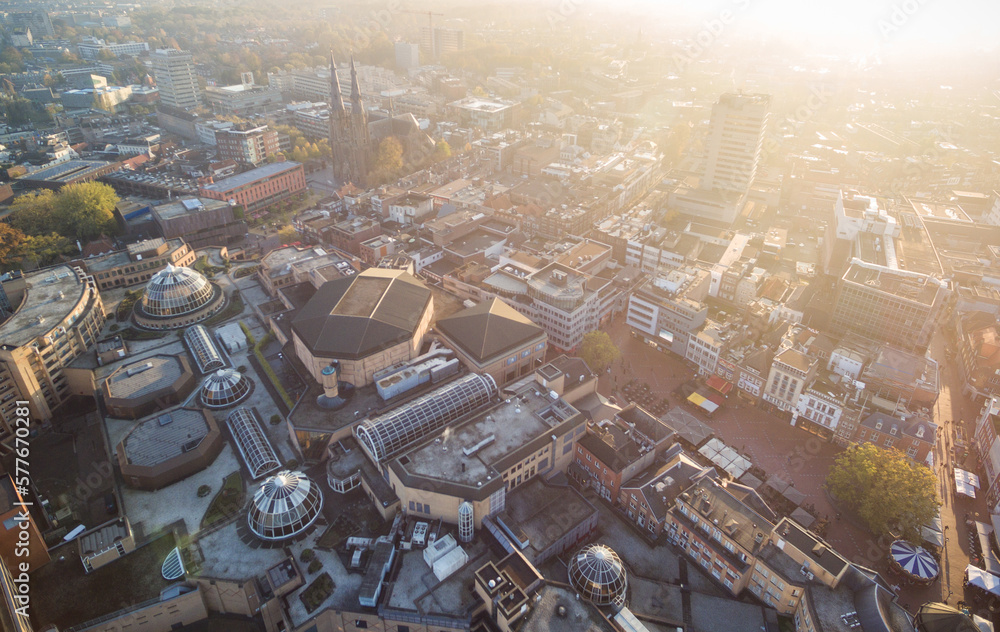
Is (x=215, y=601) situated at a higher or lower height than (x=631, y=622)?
lower

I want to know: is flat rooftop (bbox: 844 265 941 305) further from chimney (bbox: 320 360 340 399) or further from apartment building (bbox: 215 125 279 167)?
apartment building (bbox: 215 125 279 167)

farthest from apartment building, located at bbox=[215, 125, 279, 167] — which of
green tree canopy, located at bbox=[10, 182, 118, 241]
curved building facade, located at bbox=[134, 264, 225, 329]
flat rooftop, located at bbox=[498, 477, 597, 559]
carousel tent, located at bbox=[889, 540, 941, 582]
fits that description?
carousel tent, located at bbox=[889, 540, 941, 582]

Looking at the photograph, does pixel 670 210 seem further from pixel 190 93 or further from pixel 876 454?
pixel 190 93

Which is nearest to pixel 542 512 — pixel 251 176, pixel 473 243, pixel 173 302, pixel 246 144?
pixel 473 243

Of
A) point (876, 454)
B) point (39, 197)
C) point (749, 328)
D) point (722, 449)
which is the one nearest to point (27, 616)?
point (722, 449)

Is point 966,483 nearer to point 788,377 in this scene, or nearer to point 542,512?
point 788,377

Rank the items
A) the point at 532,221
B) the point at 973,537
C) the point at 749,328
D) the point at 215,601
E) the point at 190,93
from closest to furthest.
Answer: the point at 215,601
the point at 973,537
the point at 749,328
the point at 532,221
the point at 190,93

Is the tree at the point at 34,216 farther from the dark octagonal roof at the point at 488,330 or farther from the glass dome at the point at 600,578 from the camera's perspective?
the glass dome at the point at 600,578
